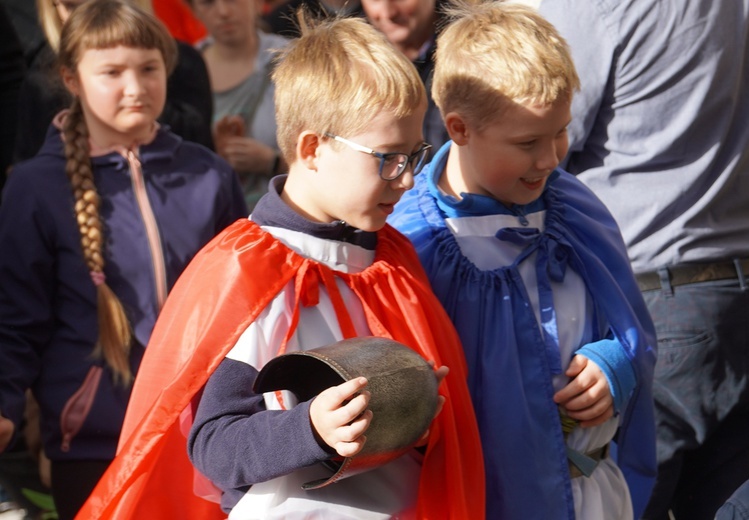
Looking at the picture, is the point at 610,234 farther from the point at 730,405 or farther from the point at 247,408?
the point at 247,408

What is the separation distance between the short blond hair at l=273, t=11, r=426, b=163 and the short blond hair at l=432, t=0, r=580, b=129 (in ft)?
0.96

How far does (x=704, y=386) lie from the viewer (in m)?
3.18

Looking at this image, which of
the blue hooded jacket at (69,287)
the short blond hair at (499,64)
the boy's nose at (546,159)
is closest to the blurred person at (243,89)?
the blue hooded jacket at (69,287)

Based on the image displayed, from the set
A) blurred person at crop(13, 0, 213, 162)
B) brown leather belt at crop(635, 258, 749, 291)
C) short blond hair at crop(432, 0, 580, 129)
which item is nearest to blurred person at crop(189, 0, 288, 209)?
blurred person at crop(13, 0, 213, 162)

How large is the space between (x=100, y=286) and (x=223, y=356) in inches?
42.8

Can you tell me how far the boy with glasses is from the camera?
2.16 meters

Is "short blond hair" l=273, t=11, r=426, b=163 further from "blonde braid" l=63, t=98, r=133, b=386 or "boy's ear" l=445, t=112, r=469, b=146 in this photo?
"blonde braid" l=63, t=98, r=133, b=386

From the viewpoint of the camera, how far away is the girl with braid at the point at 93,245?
3139 mm

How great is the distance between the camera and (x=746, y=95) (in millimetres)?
3312

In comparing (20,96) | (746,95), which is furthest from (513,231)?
(20,96)

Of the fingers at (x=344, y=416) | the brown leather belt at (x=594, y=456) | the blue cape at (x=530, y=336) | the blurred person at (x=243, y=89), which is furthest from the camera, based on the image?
the blurred person at (x=243, y=89)

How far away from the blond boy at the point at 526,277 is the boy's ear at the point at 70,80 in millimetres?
1200

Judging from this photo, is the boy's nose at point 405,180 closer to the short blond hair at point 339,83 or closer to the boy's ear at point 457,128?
the short blond hair at point 339,83

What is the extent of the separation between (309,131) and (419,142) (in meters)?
0.22
